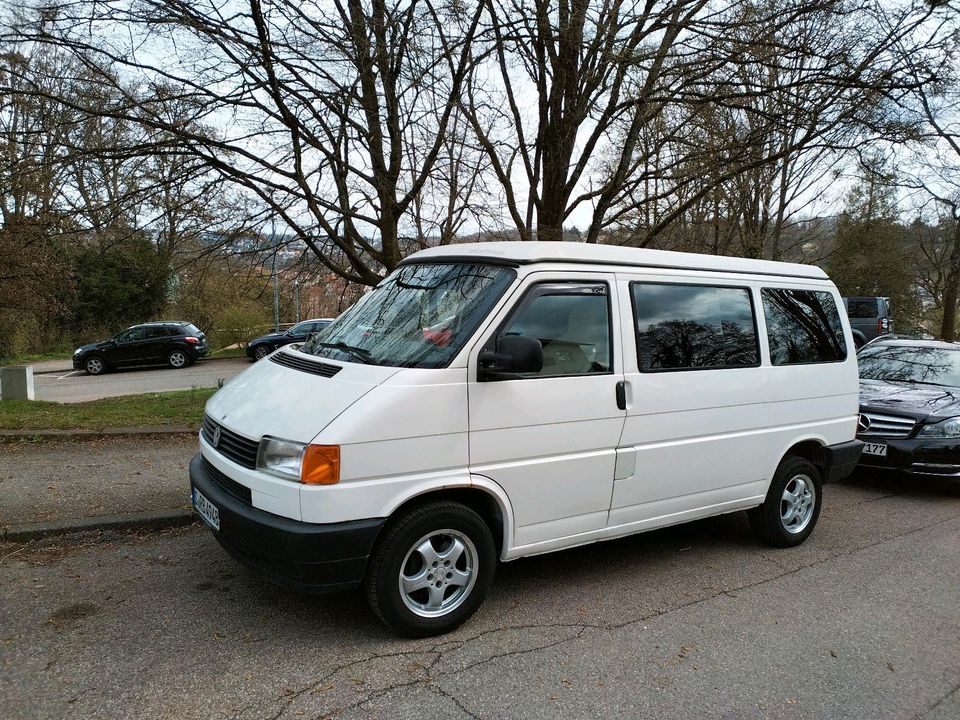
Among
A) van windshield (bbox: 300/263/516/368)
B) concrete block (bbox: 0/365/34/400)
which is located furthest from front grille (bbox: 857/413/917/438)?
concrete block (bbox: 0/365/34/400)

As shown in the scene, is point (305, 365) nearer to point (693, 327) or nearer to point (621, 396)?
point (621, 396)

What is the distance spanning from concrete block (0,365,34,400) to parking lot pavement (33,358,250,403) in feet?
10.1

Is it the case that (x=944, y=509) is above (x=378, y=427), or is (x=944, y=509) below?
below

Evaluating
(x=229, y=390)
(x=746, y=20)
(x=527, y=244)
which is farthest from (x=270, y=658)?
(x=746, y=20)

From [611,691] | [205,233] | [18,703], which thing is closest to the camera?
[18,703]

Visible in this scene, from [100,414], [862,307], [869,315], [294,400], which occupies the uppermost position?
[862,307]

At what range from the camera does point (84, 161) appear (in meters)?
7.93

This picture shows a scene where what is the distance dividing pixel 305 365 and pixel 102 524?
2.28m

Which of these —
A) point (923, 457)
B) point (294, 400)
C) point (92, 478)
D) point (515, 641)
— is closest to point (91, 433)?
point (92, 478)

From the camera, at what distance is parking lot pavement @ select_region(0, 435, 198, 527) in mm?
5164

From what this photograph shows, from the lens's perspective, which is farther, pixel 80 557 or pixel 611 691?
pixel 80 557

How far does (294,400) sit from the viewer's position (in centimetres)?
352

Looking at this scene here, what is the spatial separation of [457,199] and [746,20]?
13.7 ft

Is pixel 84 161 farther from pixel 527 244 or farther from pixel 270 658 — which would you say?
pixel 270 658
